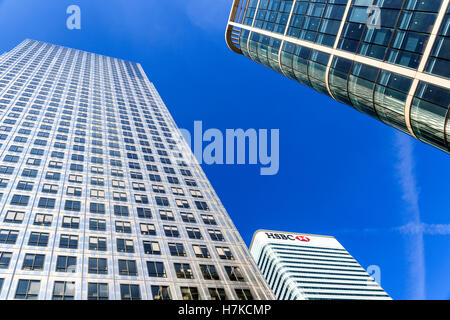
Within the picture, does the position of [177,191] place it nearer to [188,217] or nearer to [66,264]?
[188,217]

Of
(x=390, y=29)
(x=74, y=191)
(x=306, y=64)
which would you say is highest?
(x=390, y=29)

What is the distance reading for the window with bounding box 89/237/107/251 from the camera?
127 ft

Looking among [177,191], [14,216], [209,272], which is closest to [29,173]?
[14,216]

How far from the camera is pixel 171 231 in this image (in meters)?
46.5

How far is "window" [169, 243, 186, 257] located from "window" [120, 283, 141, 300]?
25.5 ft

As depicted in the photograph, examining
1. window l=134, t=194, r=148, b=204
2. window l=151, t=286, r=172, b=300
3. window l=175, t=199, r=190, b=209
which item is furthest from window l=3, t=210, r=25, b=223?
window l=175, t=199, r=190, b=209

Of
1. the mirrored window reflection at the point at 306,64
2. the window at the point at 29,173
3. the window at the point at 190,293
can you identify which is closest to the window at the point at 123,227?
the window at the point at 190,293

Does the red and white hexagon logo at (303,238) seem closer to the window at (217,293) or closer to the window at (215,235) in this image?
the window at (215,235)

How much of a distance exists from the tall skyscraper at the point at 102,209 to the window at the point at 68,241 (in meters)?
0.10

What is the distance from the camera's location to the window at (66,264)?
34250mm

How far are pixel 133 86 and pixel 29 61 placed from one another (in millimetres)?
30017

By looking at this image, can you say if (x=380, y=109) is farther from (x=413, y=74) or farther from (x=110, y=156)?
(x=110, y=156)

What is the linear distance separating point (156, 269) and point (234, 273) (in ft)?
30.7

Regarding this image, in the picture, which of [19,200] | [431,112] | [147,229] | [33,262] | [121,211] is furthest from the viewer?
[121,211]
